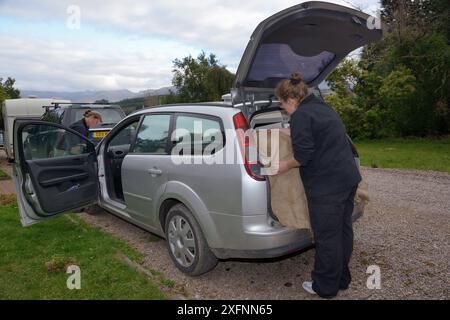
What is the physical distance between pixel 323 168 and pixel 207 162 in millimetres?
1076

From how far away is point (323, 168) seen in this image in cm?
335

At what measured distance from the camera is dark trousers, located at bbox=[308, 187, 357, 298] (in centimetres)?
336

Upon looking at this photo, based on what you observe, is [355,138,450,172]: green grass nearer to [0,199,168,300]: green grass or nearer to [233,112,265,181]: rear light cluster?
[233,112,265,181]: rear light cluster

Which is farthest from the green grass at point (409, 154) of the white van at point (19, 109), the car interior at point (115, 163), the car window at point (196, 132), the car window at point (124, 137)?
the white van at point (19, 109)

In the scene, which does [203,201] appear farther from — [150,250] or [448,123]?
[448,123]

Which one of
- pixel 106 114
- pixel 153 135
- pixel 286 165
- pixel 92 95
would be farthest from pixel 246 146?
pixel 92 95

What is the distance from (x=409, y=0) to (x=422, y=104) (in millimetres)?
7155

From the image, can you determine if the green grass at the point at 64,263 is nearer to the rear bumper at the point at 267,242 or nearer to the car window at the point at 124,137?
the rear bumper at the point at 267,242

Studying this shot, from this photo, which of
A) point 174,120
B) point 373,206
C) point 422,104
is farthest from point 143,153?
point 422,104

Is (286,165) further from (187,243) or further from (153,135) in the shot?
(153,135)

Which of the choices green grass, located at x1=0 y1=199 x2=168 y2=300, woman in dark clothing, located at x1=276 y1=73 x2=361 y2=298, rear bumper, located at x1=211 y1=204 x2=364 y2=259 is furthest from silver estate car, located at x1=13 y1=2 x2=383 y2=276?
green grass, located at x1=0 y1=199 x2=168 y2=300

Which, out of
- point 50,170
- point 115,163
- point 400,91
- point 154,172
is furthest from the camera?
point 400,91

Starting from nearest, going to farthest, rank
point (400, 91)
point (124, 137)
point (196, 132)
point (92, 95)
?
point (196, 132) → point (124, 137) → point (400, 91) → point (92, 95)
